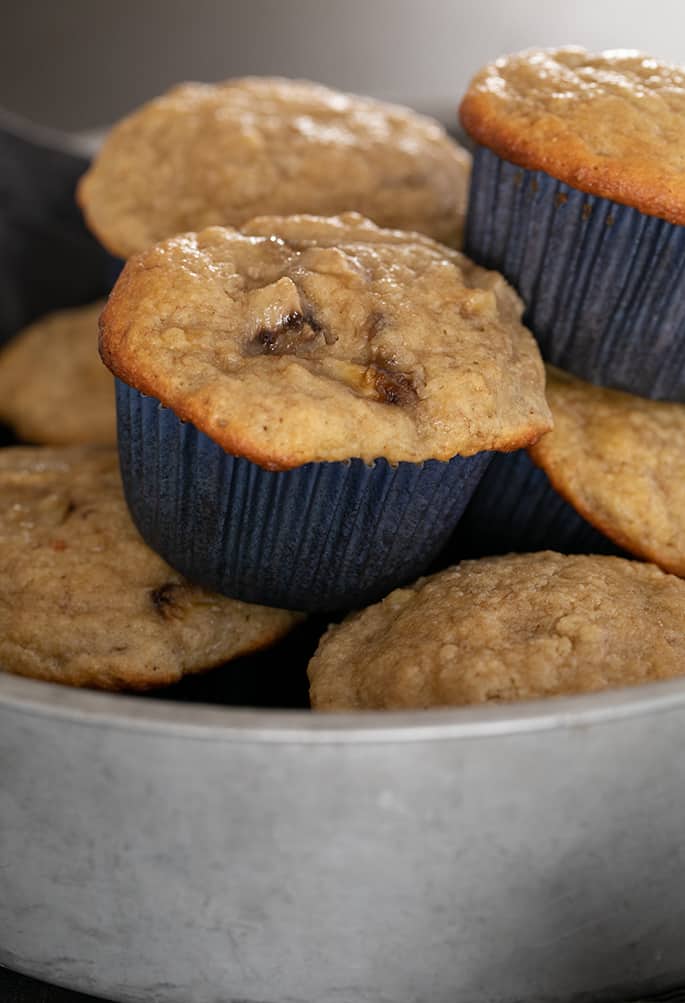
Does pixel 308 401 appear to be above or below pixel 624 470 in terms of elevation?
above

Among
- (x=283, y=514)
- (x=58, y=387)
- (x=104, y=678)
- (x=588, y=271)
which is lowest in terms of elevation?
(x=58, y=387)

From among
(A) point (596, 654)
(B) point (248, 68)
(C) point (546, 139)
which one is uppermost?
(C) point (546, 139)

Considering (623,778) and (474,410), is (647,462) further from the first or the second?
(623,778)

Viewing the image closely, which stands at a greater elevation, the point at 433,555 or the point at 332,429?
the point at 332,429

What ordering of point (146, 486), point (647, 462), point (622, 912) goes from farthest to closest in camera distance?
point (647, 462), point (146, 486), point (622, 912)

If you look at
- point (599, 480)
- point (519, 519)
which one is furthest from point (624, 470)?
point (519, 519)

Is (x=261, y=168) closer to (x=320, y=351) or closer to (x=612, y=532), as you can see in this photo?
(x=320, y=351)

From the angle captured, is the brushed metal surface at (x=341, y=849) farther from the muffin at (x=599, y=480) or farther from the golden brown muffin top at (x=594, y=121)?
the golden brown muffin top at (x=594, y=121)

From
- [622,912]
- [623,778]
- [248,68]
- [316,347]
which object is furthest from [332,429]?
[248,68]
